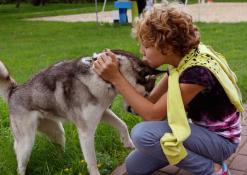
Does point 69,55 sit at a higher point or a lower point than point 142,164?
lower

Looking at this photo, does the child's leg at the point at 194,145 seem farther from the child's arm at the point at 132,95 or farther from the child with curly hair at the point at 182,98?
the child's arm at the point at 132,95

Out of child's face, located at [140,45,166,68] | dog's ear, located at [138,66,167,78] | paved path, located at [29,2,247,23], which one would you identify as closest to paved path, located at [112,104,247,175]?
dog's ear, located at [138,66,167,78]

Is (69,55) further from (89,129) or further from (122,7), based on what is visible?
(89,129)

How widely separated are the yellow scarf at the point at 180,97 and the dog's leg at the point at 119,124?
3.19ft

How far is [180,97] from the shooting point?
2.79 meters

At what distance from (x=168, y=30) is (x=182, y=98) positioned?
435 millimetres

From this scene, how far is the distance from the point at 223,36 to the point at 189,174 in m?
7.79

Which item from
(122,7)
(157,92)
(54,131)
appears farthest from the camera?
(122,7)

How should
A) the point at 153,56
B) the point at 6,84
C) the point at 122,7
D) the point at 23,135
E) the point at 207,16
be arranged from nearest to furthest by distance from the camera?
the point at 153,56, the point at 23,135, the point at 6,84, the point at 122,7, the point at 207,16

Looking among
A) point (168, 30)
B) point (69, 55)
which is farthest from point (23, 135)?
point (69, 55)

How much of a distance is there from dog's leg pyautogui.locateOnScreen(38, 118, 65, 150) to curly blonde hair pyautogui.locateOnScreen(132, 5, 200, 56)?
1304 millimetres

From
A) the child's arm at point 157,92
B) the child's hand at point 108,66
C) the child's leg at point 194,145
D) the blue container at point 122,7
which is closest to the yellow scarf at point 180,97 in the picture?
the child's leg at point 194,145

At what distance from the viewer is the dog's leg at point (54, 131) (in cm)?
381

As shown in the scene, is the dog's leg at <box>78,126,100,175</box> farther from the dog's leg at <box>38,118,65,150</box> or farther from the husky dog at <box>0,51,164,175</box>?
the dog's leg at <box>38,118,65,150</box>
